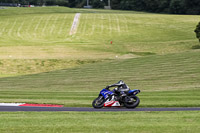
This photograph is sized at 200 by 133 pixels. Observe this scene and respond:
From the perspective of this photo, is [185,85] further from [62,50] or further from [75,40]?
[75,40]

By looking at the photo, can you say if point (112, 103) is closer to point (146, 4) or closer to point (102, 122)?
point (102, 122)

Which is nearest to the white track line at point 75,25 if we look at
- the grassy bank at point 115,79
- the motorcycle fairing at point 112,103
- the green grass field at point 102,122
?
the grassy bank at point 115,79

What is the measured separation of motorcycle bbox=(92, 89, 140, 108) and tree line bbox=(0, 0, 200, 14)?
114 m

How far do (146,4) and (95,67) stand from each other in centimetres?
11135

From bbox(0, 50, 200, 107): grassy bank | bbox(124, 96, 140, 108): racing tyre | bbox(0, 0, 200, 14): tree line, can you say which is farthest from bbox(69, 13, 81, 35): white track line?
bbox(124, 96, 140, 108): racing tyre

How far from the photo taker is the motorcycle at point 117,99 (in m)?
17.5

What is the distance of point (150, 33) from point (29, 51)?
31330 mm

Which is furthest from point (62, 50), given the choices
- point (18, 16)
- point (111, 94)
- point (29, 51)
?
point (18, 16)

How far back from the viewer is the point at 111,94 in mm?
17797

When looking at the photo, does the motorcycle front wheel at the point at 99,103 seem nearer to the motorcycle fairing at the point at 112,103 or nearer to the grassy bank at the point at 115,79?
the motorcycle fairing at the point at 112,103

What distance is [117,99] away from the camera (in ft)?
58.6

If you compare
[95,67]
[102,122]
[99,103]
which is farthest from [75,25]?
[102,122]

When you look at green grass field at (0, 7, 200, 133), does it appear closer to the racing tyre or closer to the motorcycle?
the racing tyre

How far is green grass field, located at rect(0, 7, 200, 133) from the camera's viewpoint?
1416cm
